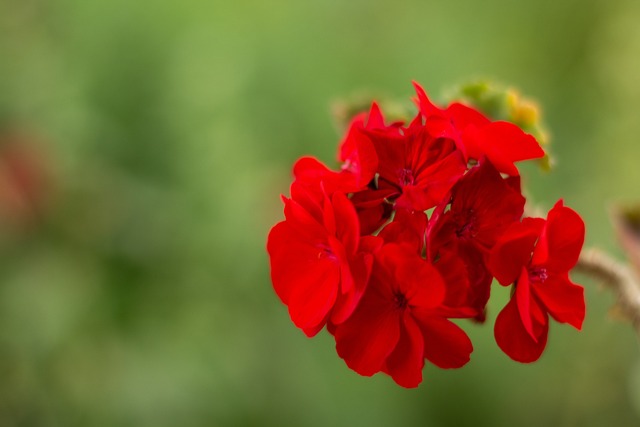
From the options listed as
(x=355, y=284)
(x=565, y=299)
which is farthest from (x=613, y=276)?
(x=355, y=284)

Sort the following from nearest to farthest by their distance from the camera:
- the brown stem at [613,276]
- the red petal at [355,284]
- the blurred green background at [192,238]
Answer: the red petal at [355,284], the brown stem at [613,276], the blurred green background at [192,238]

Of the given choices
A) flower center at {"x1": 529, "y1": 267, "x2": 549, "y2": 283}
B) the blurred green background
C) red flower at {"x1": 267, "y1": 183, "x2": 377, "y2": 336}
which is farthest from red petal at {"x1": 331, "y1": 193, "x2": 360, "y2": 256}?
the blurred green background

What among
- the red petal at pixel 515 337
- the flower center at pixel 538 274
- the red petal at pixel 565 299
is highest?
the flower center at pixel 538 274

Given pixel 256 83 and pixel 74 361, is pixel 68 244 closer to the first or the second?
pixel 74 361

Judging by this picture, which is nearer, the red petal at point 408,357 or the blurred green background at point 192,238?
the red petal at point 408,357

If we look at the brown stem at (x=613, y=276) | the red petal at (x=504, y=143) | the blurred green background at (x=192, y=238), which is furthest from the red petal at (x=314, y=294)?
the blurred green background at (x=192, y=238)

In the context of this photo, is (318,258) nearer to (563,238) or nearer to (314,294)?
(314,294)

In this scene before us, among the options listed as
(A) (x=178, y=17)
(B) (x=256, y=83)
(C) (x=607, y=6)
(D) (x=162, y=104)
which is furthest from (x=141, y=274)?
(C) (x=607, y=6)

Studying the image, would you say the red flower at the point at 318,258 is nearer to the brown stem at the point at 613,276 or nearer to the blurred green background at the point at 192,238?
the brown stem at the point at 613,276

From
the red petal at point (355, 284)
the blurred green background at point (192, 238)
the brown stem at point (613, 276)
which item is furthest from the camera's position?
the blurred green background at point (192, 238)
